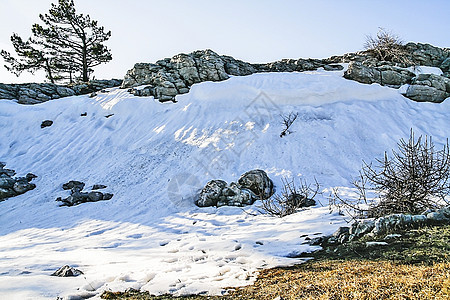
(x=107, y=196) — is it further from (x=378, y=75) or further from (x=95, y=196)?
(x=378, y=75)

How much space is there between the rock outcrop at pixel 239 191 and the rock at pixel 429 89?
1252 cm

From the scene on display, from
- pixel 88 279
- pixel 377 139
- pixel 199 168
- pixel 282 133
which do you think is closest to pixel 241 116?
pixel 282 133

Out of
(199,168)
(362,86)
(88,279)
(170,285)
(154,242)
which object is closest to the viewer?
(170,285)

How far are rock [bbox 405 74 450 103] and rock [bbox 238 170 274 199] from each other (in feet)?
41.0

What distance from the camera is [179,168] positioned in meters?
13.2

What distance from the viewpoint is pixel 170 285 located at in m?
4.12

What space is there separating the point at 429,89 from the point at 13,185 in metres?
23.1

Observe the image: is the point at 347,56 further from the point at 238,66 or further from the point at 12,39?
the point at 12,39

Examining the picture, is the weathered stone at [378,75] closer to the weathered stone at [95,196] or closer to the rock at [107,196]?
the rock at [107,196]

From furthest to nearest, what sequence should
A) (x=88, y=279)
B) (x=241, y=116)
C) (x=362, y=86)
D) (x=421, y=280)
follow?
(x=362, y=86) → (x=241, y=116) → (x=88, y=279) → (x=421, y=280)

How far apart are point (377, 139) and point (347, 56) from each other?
46.7 ft

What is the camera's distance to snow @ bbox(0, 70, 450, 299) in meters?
5.10

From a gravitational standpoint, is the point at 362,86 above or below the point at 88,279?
above

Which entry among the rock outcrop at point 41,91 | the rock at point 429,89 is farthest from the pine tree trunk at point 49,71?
the rock at point 429,89
